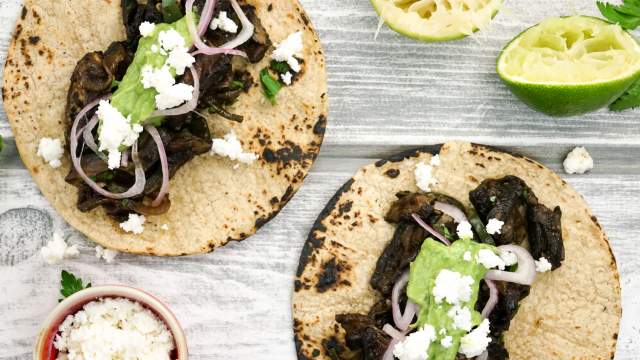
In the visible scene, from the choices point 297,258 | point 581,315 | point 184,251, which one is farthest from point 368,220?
point 581,315

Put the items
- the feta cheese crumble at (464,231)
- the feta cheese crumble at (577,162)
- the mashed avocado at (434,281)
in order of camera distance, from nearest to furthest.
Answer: the mashed avocado at (434,281) < the feta cheese crumble at (464,231) < the feta cheese crumble at (577,162)

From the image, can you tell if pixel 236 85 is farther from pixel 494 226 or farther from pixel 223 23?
pixel 494 226

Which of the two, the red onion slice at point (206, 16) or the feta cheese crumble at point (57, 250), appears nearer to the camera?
the red onion slice at point (206, 16)

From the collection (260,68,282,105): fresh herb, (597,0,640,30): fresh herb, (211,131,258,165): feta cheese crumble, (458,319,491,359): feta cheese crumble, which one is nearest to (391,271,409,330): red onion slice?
(458,319,491,359): feta cheese crumble

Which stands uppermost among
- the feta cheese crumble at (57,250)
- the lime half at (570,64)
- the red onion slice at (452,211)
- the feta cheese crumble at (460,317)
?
the lime half at (570,64)

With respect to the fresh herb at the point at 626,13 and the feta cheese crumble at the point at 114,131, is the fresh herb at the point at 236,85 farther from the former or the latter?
the fresh herb at the point at 626,13

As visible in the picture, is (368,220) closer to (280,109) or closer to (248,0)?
(280,109)

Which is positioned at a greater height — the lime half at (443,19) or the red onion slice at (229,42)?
the red onion slice at (229,42)

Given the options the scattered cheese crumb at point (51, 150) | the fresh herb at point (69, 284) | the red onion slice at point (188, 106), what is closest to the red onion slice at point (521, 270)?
the red onion slice at point (188, 106)
